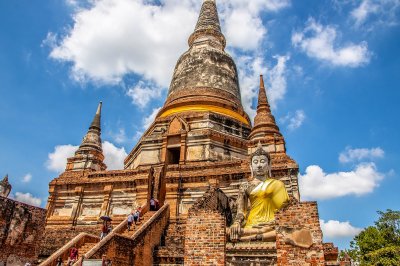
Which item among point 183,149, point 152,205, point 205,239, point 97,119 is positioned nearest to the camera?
point 205,239

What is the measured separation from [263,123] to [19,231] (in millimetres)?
12271

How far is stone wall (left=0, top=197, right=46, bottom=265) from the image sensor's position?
295 inches

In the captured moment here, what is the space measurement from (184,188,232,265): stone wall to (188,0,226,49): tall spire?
19.6 m

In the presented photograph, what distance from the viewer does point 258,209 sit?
788 cm

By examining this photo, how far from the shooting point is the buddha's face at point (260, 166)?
8.90m

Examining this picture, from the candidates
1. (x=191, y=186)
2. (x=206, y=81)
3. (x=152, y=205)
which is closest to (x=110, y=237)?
(x=152, y=205)

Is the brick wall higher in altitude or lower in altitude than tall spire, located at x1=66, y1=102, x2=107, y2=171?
lower

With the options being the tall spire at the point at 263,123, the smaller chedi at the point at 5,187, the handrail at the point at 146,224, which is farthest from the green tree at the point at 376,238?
the smaller chedi at the point at 5,187

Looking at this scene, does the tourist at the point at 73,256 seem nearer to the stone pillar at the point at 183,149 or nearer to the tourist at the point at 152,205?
the tourist at the point at 152,205

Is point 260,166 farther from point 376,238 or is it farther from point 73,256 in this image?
point 376,238

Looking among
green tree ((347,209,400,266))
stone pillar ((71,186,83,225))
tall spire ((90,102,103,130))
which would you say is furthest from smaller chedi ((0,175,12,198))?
green tree ((347,209,400,266))

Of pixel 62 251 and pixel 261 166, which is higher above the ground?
pixel 261 166

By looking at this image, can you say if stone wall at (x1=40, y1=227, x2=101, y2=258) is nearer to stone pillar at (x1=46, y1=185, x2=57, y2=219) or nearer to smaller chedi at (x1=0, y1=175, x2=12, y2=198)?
stone pillar at (x1=46, y1=185, x2=57, y2=219)

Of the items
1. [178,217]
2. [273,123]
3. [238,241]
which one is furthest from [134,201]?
[238,241]
